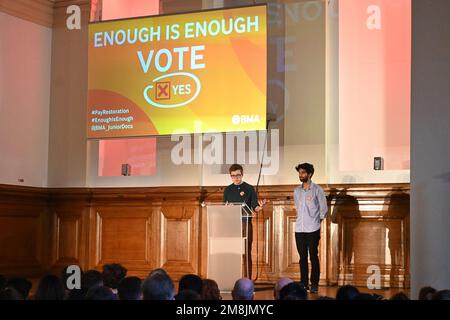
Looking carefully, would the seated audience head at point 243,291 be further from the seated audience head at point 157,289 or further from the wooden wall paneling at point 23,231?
the wooden wall paneling at point 23,231

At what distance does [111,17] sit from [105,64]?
3.12 ft

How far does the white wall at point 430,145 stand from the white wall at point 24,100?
20.2 feet

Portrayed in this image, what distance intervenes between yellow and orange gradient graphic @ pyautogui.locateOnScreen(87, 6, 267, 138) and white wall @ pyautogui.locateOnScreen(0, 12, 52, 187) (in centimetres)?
101

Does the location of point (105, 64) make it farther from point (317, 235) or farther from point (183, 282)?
point (183, 282)

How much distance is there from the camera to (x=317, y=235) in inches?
333

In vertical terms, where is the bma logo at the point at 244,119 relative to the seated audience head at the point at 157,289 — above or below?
above

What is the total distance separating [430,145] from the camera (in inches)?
227

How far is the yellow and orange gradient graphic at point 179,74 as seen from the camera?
9.48 metres

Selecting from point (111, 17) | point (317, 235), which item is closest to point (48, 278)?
point (317, 235)

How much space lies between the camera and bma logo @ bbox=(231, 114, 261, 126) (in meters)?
9.39

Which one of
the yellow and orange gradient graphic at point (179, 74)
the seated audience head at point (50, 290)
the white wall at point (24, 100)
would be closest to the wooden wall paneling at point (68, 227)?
the white wall at point (24, 100)

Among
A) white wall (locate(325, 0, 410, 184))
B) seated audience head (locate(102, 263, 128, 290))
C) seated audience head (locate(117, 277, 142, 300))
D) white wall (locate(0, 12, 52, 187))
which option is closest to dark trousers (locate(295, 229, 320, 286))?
white wall (locate(325, 0, 410, 184))

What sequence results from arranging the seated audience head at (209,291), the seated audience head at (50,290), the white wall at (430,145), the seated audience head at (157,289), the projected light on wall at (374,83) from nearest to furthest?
the seated audience head at (157,289), the seated audience head at (50,290), the seated audience head at (209,291), the white wall at (430,145), the projected light on wall at (374,83)
